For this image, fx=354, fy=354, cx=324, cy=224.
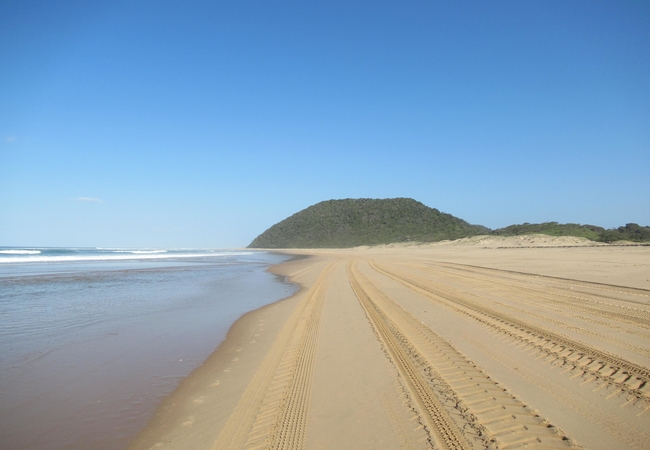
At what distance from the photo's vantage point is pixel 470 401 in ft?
12.6

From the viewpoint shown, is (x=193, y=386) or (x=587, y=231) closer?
(x=193, y=386)

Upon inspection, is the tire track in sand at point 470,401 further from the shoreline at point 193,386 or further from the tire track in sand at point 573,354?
the shoreline at point 193,386

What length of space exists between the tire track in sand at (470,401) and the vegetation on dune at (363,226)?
6150cm

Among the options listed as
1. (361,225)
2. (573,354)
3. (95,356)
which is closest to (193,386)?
(95,356)

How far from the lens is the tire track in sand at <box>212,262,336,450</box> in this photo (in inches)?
133

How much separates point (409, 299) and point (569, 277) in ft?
24.3

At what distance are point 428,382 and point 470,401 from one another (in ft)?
2.04

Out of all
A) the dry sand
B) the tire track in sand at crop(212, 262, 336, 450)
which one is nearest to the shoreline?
the dry sand

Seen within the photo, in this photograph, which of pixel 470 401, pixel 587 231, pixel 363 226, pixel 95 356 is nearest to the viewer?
pixel 470 401

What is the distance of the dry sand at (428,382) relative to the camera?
131 inches

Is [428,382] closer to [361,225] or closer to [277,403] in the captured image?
[277,403]

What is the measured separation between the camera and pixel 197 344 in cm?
710

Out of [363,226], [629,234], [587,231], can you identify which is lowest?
[629,234]

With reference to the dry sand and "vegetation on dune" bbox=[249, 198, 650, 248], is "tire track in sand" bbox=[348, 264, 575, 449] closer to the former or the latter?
the dry sand
